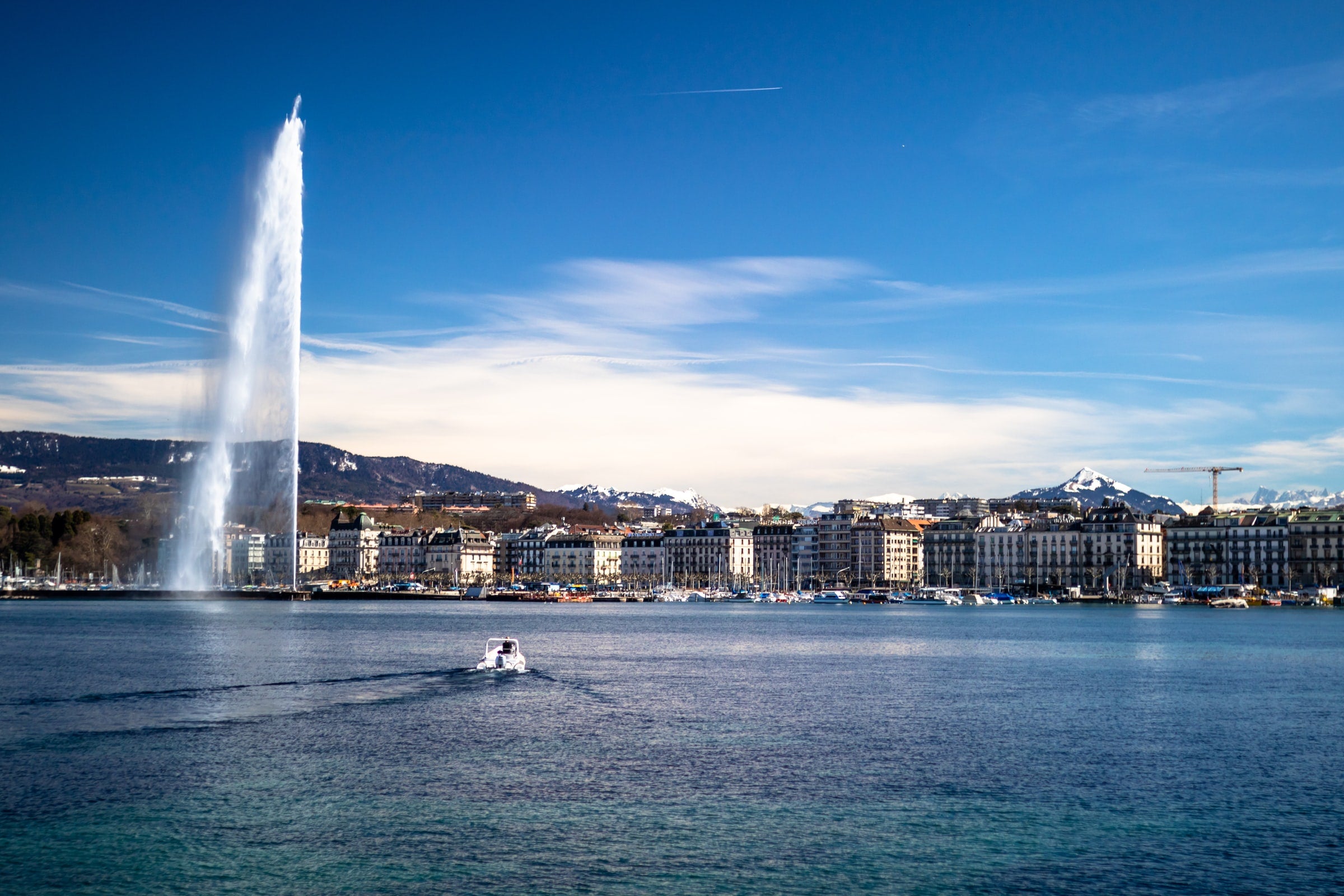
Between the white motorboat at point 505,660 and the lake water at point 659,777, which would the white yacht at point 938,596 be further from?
the white motorboat at point 505,660

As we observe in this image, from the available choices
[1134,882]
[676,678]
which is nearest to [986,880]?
[1134,882]

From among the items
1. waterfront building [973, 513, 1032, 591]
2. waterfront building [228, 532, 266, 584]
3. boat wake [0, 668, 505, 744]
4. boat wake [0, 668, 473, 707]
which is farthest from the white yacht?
boat wake [0, 668, 505, 744]

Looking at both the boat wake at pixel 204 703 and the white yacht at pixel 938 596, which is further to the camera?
the white yacht at pixel 938 596

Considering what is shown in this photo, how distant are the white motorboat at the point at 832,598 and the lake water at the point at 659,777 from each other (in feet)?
408

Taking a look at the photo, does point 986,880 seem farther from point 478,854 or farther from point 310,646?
point 310,646

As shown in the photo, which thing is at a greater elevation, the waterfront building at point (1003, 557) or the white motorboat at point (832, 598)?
the waterfront building at point (1003, 557)

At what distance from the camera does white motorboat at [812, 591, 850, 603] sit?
602 ft

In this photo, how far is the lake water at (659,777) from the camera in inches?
824

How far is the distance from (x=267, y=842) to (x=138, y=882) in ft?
8.36

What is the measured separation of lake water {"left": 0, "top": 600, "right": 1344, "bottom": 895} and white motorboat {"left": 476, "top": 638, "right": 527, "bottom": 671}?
1153 mm

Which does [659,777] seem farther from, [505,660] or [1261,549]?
[1261,549]

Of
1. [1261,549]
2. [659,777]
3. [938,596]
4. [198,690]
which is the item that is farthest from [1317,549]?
[659,777]

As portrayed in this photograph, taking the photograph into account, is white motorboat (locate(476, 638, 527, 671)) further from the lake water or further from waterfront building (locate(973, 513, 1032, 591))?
waterfront building (locate(973, 513, 1032, 591))

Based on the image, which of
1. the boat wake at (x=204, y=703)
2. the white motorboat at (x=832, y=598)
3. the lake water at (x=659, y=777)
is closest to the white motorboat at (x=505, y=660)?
the lake water at (x=659, y=777)
